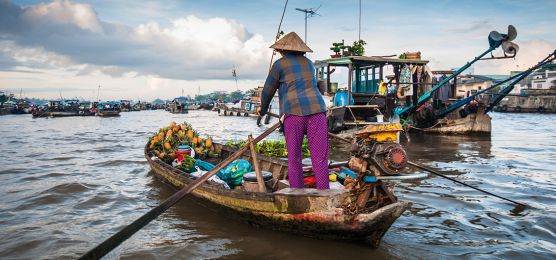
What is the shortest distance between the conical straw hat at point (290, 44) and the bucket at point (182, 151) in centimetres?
Answer: 365

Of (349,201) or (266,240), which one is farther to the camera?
(266,240)

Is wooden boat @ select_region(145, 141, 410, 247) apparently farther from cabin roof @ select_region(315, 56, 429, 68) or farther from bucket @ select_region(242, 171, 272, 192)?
cabin roof @ select_region(315, 56, 429, 68)

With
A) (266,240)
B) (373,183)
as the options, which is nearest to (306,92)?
(373,183)

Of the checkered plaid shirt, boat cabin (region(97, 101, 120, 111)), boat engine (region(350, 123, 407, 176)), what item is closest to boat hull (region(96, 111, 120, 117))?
boat cabin (region(97, 101, 120, 111))

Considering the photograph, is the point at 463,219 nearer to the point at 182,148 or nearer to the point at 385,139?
the point at 385,139

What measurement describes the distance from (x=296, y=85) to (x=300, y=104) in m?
0.22

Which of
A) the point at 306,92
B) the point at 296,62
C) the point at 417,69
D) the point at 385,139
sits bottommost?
the point at 385,139

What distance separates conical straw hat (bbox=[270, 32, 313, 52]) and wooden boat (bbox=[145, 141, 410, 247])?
149 centimetres

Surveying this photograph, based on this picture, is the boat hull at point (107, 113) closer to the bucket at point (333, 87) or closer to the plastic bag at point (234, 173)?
the bucket at point (333, 87)

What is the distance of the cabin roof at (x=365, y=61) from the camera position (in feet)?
39.9

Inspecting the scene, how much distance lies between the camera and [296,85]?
381 cm

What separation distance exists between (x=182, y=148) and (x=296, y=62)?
12.7 ft

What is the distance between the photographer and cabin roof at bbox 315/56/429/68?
12.1 metres

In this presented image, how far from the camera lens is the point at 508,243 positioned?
3.87m
